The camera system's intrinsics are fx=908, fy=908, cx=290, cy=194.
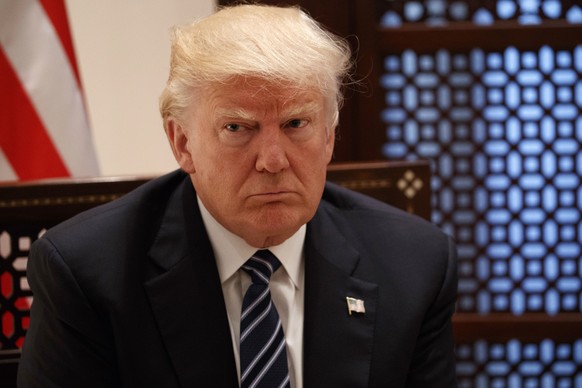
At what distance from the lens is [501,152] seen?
3.04 meters

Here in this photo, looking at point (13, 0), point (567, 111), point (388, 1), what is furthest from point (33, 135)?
point (567, 111)

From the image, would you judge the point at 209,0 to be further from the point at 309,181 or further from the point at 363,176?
the point at 309,181

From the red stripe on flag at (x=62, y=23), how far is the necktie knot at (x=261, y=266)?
1.23 m

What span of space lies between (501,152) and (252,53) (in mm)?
1657

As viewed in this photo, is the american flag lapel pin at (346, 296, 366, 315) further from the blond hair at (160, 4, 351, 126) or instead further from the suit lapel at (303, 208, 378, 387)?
the blond hair at (160, 4, 351, 126)

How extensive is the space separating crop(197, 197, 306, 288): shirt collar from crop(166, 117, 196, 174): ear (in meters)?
0.11

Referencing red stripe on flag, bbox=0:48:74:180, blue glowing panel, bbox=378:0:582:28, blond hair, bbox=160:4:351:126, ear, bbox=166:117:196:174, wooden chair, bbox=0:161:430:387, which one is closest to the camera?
blond hair, bbox=160:4:351:126

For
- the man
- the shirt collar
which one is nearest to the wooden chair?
the man

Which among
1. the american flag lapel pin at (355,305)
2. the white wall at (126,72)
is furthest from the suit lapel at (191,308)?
the white wall at (126,72)

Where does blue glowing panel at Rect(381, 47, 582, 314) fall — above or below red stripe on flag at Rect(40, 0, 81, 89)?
below

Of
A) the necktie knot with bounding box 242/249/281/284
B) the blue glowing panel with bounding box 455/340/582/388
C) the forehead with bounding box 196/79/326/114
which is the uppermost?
the forehead with bounding box 196/79/326/114

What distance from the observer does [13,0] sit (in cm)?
263

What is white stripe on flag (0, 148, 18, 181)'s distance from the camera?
262 centimetres

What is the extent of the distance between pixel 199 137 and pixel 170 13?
1.49 metres
